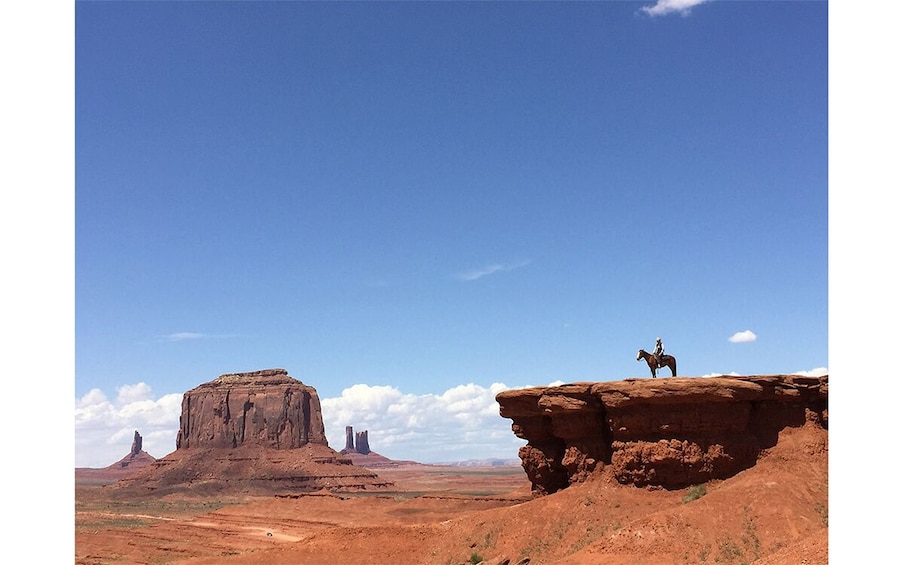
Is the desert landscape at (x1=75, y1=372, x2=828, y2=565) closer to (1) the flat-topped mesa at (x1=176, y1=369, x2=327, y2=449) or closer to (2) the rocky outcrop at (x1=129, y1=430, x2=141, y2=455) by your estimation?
(1) the flat-topped mesa at (x1=176, y1=369, x2=327, y2=449)

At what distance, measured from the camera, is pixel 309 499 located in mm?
68250

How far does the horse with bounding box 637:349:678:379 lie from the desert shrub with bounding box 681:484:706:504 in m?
5.00

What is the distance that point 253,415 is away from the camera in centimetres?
10975

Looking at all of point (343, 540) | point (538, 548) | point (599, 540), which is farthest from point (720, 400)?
point (343, 540)

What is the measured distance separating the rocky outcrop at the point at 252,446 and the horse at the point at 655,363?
74890 mm

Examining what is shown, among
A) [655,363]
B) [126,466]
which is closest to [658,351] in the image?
[655,363]

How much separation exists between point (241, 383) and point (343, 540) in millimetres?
92067

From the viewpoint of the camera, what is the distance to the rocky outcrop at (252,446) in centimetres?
9762

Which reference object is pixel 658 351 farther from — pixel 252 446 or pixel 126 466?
pixel 126 466

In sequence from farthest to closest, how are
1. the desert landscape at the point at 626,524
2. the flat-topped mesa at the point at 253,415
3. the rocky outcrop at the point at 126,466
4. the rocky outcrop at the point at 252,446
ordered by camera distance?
the rocky outcrop at the point at 126,466, the flat-topped mesa at the point at 253,415, the rocky outcrop at the point at 252,446, the desert landscape at the point at 626,524

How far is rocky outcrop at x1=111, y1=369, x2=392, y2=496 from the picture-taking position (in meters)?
97.6

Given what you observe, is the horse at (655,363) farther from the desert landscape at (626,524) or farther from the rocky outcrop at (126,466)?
the rocky outcrop at (126,466)

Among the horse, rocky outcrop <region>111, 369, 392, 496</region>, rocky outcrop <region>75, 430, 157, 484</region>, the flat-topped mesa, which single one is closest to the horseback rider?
the horse

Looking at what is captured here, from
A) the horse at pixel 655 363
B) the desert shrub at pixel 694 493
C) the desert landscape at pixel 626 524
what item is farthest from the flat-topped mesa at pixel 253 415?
the desert shrub at pixel 694 493
